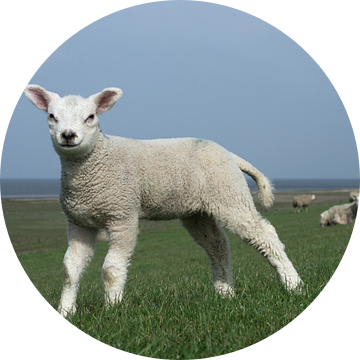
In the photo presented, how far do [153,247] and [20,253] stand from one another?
24.0ft

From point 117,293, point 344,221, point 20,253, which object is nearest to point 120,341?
point 117,293

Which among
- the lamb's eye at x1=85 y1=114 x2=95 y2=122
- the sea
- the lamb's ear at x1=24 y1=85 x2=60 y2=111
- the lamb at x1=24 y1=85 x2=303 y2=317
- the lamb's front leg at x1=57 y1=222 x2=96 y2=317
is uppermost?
the sea

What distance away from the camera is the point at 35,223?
30.3 meters

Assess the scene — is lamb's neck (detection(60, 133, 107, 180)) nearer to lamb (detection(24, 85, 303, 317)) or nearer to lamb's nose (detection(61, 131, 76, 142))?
lamb (detection(24, 85, 303, 317))

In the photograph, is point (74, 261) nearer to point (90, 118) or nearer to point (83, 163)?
point (83, 163)

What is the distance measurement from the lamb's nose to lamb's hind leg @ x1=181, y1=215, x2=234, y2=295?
6.72 feet

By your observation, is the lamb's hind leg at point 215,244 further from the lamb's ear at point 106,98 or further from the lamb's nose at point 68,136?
the lamb's nose at point 68,136

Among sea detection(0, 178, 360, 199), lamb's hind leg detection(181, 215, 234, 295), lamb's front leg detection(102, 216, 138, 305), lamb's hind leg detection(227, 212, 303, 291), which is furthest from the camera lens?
sea detection(0, 178, 360, 199)

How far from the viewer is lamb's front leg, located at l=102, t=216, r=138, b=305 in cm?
367

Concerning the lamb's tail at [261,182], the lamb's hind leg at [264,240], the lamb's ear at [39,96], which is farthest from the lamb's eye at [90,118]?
the lamb's tail at [261,182]

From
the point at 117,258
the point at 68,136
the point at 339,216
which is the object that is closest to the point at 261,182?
the point at 117,258

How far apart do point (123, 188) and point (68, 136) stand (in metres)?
0.79

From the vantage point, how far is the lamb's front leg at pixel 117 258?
3668mm

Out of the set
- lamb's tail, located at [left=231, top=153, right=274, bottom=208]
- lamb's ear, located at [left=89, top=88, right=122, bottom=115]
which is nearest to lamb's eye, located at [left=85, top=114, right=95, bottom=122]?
lamb's ear, located at [left=89, top=88, right=122, bottom=115]
